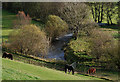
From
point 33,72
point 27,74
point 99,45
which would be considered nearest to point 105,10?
point 99,45

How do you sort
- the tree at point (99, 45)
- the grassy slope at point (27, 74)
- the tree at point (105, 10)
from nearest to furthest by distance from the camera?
the grassy slope at point (27, 74) → the tree at point (99, 45) → the tree at point (105, 10)

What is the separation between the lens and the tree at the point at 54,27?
43438 mm

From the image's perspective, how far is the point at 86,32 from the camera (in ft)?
148

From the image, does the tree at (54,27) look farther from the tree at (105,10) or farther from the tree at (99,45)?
the tree at (105,10)

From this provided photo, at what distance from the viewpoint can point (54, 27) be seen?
1726 inches

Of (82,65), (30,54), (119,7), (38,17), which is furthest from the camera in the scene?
(38,17)

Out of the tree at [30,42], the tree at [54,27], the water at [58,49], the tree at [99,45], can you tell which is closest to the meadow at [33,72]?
the tree at [30,42]

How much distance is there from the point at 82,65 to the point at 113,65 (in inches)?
191

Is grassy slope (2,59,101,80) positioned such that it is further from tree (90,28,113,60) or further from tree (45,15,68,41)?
tree (45,15,68,41)

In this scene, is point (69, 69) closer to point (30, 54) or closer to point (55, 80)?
point (55, 80)

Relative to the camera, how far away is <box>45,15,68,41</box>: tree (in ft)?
143

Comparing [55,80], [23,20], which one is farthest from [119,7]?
[55,80]

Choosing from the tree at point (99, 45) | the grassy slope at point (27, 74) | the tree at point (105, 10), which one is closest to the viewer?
the grassy slope at point (27, 74)

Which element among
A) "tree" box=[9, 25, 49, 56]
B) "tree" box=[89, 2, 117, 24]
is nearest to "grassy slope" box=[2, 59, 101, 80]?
"tree" box=[9, 25, 49, 56]
